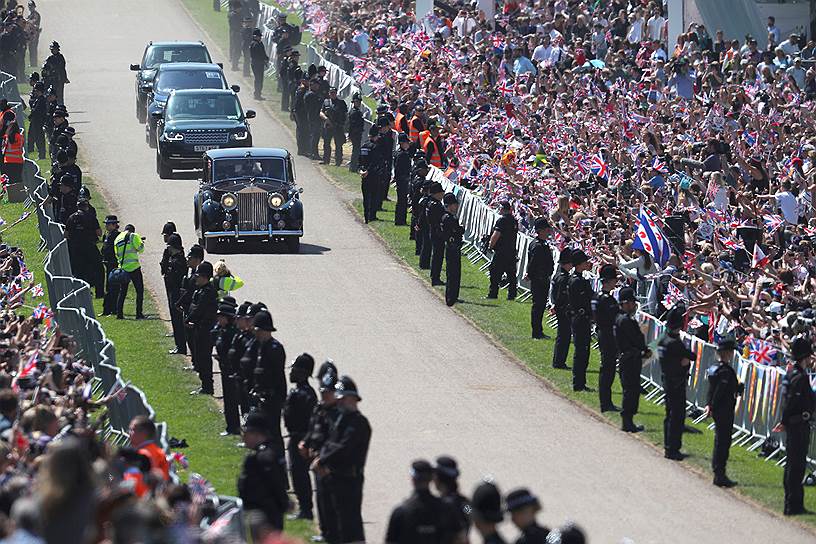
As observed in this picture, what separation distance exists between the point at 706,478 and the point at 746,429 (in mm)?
1711

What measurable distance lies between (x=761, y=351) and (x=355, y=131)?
60.5 feet

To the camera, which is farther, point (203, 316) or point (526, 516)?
point (203, 316)

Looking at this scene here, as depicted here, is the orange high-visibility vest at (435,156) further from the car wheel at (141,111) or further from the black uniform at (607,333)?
the car wheel at (141,111)

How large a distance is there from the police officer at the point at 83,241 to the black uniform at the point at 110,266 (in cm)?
36

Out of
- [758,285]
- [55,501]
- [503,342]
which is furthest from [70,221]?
[55,501]

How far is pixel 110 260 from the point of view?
27.2m

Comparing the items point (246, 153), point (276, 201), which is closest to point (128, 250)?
point (276, 201)

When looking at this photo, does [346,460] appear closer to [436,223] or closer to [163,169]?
[436,223]

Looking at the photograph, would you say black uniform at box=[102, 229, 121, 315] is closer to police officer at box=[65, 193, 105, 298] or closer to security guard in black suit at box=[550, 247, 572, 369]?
police officer at box=[65, 193, 105, 298]

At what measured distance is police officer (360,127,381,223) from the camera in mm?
32906

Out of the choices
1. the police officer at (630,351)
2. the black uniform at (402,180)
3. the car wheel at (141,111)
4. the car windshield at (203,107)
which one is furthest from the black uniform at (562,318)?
the car wheel at (141,111)

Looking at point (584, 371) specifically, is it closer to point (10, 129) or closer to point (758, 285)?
point (758, 285)

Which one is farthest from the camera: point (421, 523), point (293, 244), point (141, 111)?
point (141, 111)

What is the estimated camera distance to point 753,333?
20500 millimetres
